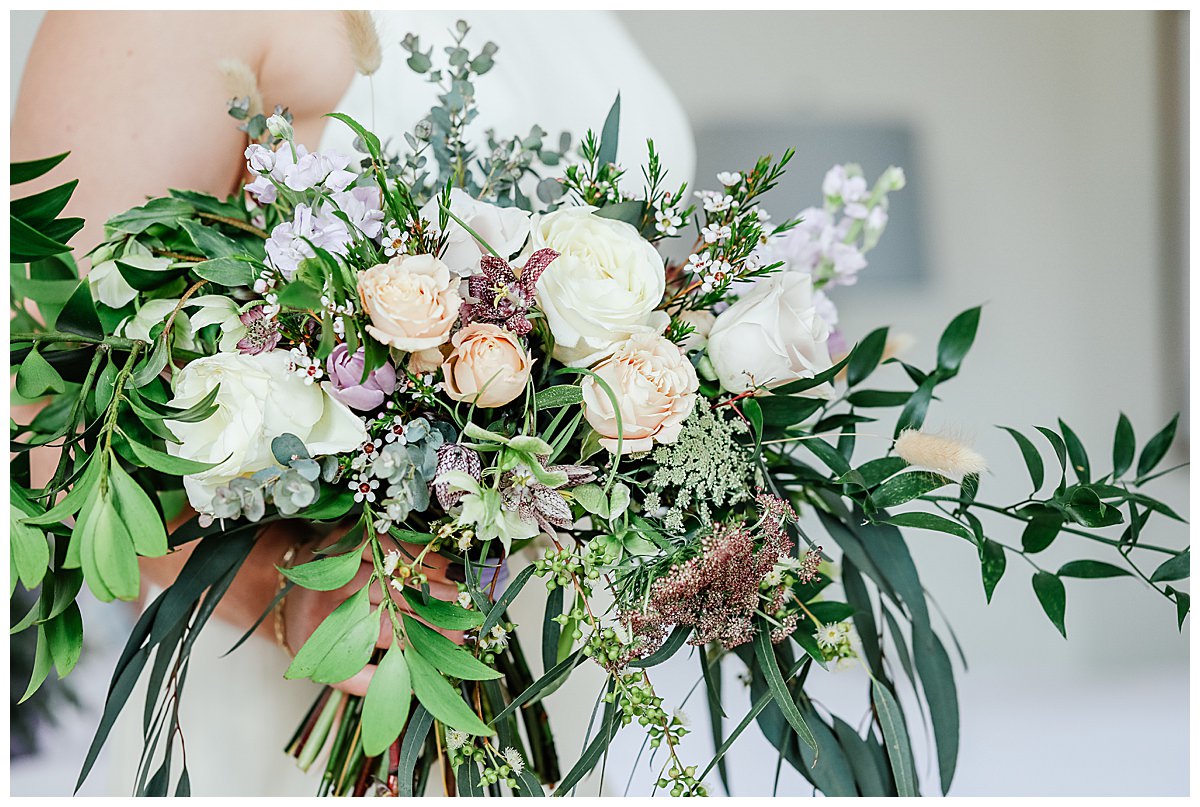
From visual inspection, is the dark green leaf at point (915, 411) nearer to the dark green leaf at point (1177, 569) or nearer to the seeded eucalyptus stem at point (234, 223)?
the dark green leaf at point (1177, 569)

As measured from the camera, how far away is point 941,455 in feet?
1.41

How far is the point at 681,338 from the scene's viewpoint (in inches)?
18.4

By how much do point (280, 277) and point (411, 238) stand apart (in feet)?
0.23

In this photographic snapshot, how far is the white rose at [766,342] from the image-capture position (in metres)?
0.45

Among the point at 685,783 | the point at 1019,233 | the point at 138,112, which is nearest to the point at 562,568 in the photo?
the point at 685,783

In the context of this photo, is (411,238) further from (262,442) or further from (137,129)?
(137,129)

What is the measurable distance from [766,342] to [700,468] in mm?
81

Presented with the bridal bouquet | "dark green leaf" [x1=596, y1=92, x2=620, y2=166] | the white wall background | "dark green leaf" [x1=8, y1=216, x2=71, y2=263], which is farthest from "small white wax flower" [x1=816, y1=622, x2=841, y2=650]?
the white wall background

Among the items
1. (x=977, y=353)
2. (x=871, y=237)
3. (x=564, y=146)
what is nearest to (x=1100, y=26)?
(x=977, y=353)

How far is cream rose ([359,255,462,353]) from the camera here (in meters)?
0.39

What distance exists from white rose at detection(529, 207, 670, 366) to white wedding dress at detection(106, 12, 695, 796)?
0.32 meters

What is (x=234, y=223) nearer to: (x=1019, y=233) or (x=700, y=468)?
(x=700, y=468)

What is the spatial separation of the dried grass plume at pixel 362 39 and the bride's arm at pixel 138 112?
222mm

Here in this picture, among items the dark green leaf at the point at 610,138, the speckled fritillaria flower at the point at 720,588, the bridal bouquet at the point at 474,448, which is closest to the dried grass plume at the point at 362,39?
the bridal bouquet at the point at 474,448
